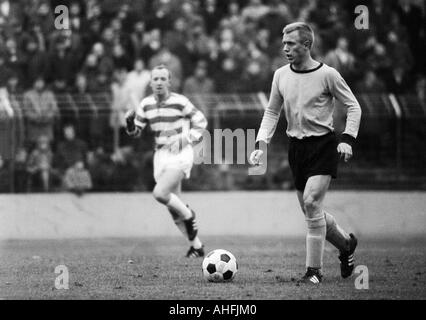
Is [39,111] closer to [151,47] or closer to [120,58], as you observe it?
[120,58]

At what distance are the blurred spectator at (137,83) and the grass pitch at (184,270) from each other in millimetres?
2186

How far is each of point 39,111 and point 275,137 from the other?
11.9 ft

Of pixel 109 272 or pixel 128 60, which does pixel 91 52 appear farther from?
pixel 109 272

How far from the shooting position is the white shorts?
11.6 m

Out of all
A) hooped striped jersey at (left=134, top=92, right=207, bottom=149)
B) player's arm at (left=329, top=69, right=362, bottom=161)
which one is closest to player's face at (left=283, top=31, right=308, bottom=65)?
player's arm at (left=329, top=69, right=362, bottom=161)

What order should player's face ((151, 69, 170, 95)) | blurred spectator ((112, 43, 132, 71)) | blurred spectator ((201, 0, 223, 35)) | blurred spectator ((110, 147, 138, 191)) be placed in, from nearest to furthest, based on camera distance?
player's face ((151, 69, 170, 95)) → blurred spectator ((110, 147, 138, 191)) → blurred spectator ((112, 43, 132, 71)) → blurred spectator ((201, 0, 223, 35))

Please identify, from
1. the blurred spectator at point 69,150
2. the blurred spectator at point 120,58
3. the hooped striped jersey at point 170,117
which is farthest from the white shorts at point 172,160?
the blurred spectator at point 120,58

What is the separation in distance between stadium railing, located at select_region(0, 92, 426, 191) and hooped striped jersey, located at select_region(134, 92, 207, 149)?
3.16 metres

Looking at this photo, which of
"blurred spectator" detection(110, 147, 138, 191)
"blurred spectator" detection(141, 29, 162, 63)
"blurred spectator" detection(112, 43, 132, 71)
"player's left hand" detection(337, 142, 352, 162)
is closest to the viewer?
"player's left hand" detection(337, 142, 352, 162)

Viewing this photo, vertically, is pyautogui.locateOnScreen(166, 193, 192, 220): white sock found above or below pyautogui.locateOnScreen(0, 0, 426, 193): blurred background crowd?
below

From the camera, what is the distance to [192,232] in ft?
37.3

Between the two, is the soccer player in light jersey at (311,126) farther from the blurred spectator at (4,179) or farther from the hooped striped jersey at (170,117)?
the blurred spectator at (4,179)

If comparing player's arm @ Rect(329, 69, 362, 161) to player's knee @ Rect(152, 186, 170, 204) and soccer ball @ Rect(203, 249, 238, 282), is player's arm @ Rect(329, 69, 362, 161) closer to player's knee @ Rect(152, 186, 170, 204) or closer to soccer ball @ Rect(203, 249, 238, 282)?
soccer ball @ Rect(203, 249, 238, 282)

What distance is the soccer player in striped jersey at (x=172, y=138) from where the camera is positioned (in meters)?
11.3
